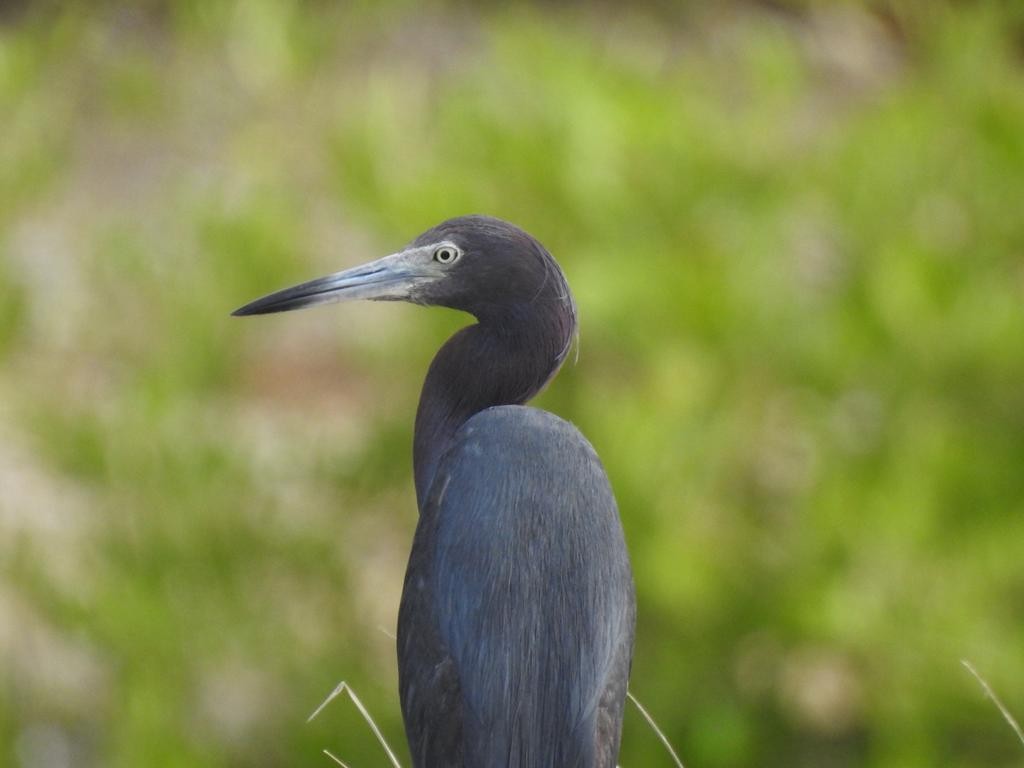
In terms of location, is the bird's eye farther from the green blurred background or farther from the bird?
the green blurred background

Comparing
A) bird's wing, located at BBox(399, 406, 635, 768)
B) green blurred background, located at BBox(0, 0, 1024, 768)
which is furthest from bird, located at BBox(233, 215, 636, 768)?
green blurred background, located at BBox(0, 0, 1024, 768)

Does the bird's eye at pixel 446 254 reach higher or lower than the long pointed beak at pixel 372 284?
higher

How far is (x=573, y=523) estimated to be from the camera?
5.38 feet

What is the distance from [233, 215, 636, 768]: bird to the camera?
1.65 metres

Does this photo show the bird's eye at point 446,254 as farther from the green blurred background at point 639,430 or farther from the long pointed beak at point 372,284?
the green blurred background at point 639,430

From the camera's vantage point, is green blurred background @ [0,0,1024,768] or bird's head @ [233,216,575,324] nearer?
bird's head @ [233,216,575,324]

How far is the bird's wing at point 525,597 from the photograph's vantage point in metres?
1.65

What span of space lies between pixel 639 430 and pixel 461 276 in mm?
3039

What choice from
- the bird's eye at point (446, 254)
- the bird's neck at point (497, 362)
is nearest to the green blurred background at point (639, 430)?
the bird's neck at point (497, 362)

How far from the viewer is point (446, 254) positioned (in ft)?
5.51

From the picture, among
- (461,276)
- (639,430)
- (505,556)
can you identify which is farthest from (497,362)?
(639,430)

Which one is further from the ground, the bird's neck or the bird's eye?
the bird's eye

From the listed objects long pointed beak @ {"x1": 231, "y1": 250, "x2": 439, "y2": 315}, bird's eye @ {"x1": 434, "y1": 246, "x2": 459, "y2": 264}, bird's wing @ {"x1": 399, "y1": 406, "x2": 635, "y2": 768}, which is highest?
bird's eye @ {"x1": 434, "y1": 246, "x2": 459, "y2": 264}

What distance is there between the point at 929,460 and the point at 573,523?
11.1 ft
